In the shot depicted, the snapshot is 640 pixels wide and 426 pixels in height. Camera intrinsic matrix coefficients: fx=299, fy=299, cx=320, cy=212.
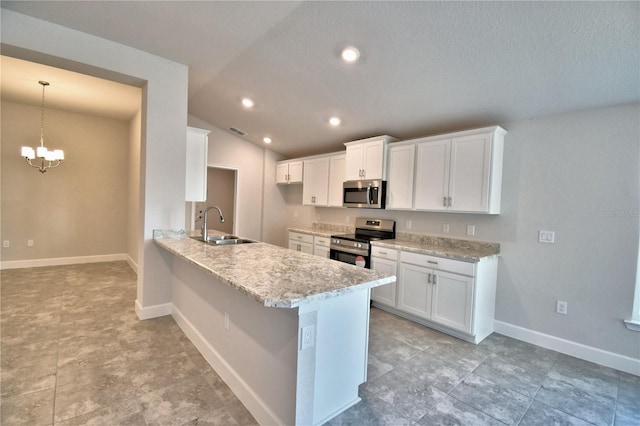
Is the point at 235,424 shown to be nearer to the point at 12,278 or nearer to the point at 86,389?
the point at 86,389

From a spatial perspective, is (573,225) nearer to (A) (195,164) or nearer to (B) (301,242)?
(B) (301,242)

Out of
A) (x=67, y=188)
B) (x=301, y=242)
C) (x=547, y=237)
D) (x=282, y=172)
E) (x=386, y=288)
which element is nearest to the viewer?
(x=547, y=237)

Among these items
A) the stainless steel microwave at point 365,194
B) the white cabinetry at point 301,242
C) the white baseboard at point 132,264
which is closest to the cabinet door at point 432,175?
the stainless steel microwave at point 365,194

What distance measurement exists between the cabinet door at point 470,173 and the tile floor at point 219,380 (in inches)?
56.5

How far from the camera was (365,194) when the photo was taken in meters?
4.13

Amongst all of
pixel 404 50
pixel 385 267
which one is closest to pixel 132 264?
pixel 385 267

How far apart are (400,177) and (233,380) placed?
114 inches

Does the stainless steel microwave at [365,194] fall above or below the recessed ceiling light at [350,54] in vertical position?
below

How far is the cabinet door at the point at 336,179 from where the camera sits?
4.76 metres

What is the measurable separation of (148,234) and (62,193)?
3.55 m

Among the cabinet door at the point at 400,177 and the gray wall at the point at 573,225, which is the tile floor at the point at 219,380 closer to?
the gray wall at the point at 573,225

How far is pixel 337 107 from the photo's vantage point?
3.69 metres

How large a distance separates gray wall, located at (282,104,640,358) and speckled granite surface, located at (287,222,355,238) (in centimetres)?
212

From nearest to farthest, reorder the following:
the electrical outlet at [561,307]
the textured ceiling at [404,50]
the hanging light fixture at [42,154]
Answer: the textured ceiling at [404,50] < the electrical outlet at [561,307] < the hanging light fixture at [42,154]
